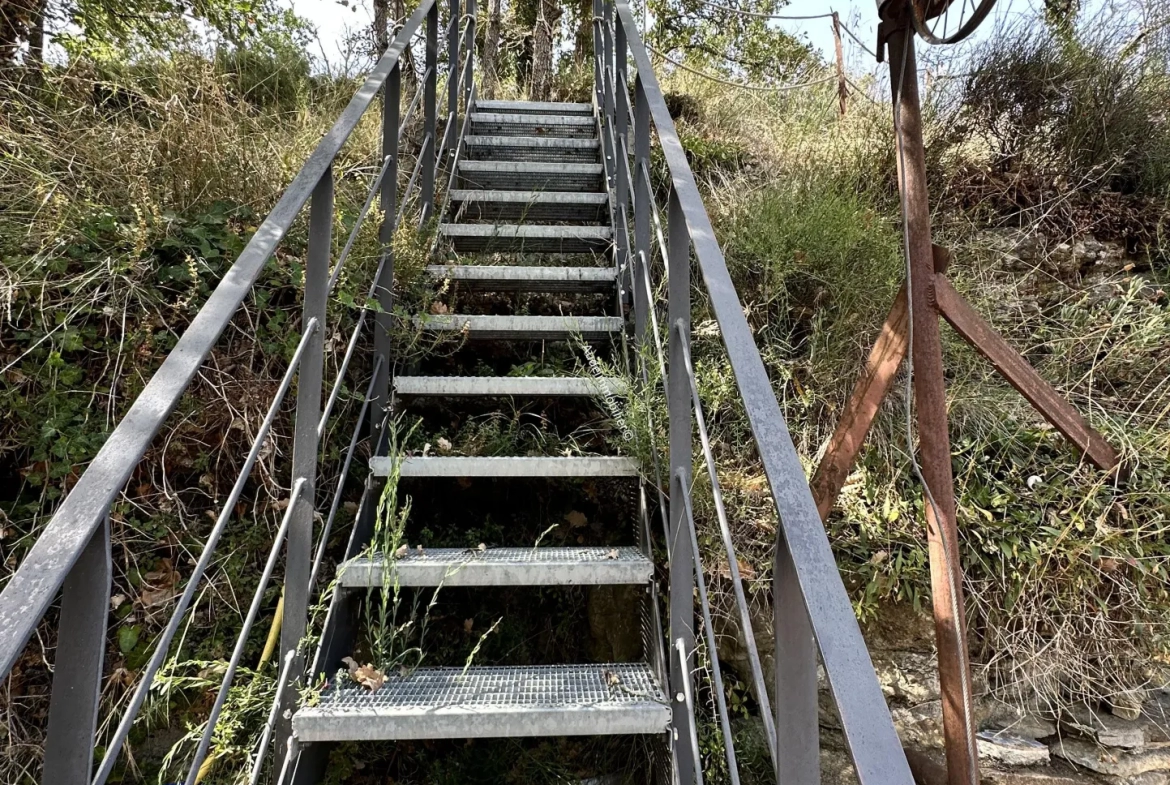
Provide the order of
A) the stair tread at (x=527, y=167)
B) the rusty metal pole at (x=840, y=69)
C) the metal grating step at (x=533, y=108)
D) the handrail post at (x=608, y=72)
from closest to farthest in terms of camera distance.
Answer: the handrail post at (x=608, y=72) < the stair tread at (x=527, y=167) < the rusty metal pole at (x=840, y=69) < the metal grating step at (x=533, y=108)

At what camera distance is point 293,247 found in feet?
7.98

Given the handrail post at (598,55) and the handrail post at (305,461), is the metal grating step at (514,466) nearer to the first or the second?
the handrail post at (305,461)

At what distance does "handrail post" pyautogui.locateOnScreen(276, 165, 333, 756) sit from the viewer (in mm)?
1465

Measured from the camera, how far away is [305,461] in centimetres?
150

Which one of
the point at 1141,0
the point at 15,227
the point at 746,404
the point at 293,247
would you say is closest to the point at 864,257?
the point at 746,404

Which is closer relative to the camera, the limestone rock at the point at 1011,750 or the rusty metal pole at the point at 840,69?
the limestone rock at the point at 1011,750

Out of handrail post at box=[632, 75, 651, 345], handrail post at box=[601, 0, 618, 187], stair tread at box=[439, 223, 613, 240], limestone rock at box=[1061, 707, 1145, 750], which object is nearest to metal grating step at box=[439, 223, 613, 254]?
stair tread at box=[439, 223, 613, 240]

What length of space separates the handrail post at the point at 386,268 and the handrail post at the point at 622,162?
0.89 m

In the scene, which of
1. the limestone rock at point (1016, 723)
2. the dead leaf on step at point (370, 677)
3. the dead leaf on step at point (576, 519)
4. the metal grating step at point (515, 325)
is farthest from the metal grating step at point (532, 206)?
the limestone rock at point (1016, 723)

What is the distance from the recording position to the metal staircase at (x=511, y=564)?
1.39 metres

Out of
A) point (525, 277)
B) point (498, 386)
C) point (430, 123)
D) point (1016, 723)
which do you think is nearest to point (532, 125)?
point (430, 123)

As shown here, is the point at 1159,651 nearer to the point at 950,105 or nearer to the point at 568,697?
the point at 568,697

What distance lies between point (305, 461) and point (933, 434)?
1.56 metres

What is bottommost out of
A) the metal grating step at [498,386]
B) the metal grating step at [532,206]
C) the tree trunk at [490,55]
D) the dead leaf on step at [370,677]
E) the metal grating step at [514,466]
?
the dead leaf on step at [370,677]
